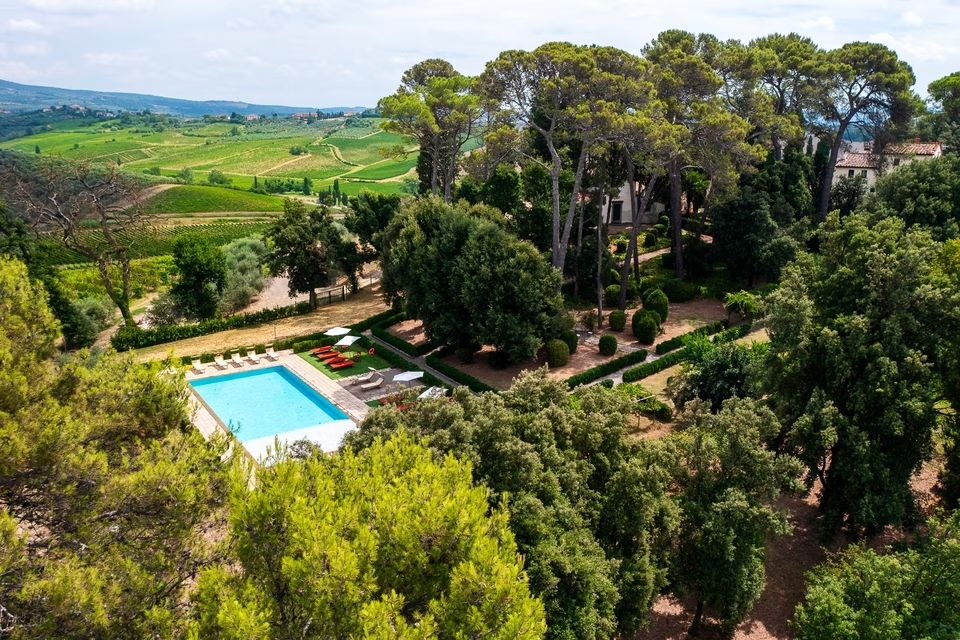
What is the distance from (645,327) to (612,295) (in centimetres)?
543

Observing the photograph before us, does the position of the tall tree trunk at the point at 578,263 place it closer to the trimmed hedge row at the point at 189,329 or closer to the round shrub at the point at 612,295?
the round shrub at the point at 612,295

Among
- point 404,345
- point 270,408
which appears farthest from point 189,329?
point 404,345

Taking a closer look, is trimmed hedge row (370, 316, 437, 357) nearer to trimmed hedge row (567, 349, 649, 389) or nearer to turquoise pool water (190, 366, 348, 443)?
turquoise pool water (190, 366, 348, 443)

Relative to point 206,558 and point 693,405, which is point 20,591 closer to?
point 206,558

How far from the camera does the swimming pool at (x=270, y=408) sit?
23.6 m

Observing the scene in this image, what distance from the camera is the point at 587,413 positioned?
1475 cm

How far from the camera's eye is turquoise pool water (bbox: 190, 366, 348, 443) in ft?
83.8

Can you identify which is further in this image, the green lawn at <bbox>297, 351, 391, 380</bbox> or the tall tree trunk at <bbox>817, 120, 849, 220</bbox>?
the tall tree trunk at <bbox>817, 120, 849, 220</bbox>

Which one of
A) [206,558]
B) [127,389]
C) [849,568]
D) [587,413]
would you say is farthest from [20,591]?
[849,568]

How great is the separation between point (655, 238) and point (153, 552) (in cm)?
4362

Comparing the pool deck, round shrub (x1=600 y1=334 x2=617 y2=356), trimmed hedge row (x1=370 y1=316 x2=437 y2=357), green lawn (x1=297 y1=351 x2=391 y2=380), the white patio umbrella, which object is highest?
round shrub (x1=600 y1=334 x2=617 y2=356)

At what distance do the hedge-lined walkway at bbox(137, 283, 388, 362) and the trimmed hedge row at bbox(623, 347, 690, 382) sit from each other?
18.0 m

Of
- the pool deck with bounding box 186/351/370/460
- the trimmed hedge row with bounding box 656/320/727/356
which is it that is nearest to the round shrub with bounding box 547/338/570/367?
the trimmed hedge row with bounding box 656/320/727/356

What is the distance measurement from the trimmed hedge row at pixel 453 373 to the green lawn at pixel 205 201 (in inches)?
2932
